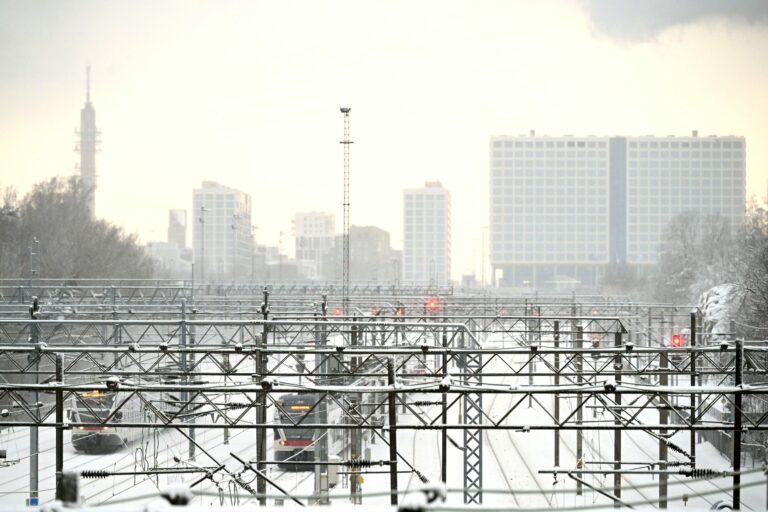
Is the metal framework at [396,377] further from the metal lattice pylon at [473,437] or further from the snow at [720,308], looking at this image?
the snow at [720,308]

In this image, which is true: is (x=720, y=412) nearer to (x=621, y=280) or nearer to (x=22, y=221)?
(x=22, y=221)

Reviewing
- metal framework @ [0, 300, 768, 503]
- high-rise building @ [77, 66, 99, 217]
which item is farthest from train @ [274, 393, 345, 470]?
high-rise building @ [77, 66, 99, 217]

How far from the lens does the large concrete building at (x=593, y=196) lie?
171250mm

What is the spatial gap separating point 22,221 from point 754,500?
184 ft

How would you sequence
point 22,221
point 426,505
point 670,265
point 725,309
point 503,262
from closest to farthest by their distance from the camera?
point 426,505
point 725,309
point 22,221
point 670,265
point 503,262

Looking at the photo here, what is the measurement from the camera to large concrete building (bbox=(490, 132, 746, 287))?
562ft

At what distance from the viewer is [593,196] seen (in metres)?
175

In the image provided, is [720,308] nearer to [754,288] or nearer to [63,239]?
[754,288]

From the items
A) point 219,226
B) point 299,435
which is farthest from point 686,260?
point 219,226

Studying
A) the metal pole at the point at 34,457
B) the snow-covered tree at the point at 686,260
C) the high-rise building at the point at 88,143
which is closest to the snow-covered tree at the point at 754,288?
the snow-covered tree at the point at 686,260


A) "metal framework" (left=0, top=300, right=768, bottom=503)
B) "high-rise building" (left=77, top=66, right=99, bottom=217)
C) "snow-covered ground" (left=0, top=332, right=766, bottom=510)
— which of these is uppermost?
"high-rise building" (left=77, top=66, right=99, bottom=217)

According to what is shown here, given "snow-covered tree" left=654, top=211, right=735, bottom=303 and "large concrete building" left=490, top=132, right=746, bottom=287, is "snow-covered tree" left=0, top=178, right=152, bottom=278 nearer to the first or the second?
"snow-covered tree" left=654, top=211, right=735, bottom=303

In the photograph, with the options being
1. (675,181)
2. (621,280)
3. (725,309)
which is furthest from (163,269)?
(675,181)

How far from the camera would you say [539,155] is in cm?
17200
